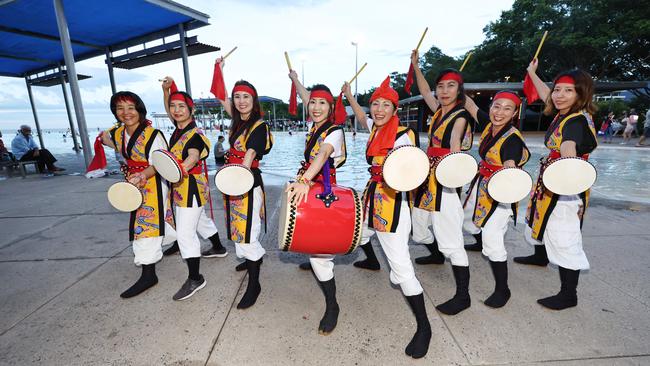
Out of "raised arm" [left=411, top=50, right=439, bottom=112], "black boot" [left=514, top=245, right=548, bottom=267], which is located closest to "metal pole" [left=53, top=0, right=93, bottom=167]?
"raised arm" [left=411, top=50, right=439, bottom=112]

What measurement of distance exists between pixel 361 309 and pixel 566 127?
2028 millimetres

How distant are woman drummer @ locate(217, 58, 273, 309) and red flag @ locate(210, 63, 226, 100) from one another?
0.50 metres

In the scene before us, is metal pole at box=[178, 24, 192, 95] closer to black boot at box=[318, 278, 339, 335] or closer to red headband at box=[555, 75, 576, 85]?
black boot at box=[318, 278, 339, 335]

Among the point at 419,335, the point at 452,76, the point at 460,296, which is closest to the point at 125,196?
the point at 419,335

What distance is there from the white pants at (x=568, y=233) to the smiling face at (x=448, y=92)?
1.12 metres

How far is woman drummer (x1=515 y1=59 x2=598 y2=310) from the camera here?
2180mm

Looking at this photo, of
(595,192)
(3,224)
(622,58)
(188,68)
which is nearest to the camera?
(3,224)

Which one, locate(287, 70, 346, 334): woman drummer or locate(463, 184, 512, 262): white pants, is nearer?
locate(287, 70, 346, 334): woman drummer

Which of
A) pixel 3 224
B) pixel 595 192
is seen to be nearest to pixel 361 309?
pixel 3 224

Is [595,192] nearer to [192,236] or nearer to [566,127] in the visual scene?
[566,127]

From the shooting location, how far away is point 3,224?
4359mm

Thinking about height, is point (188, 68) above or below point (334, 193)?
above

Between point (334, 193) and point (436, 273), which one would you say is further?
point (436, 273)

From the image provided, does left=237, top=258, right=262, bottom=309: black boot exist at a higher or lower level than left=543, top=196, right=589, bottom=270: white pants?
lower
